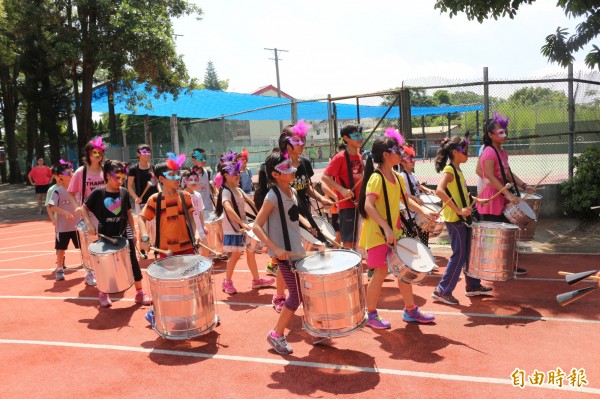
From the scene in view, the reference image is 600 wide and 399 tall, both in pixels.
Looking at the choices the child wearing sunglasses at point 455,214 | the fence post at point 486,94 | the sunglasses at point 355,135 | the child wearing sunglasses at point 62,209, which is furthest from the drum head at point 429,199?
the child wearing sunglasses at point 62,209

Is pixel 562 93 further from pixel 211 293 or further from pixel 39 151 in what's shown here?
pixel 39 151

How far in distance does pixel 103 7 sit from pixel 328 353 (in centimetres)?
1805

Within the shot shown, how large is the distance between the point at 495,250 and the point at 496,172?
1222 mm

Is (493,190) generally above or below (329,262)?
above

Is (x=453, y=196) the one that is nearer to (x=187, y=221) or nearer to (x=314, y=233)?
(x=314, y=233)

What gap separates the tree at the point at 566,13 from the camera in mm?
9609

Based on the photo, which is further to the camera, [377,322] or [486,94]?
[486,94]

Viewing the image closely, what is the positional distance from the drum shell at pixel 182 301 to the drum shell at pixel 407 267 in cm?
179

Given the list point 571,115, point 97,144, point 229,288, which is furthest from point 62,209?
point 571,115

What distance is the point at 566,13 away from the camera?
975 cm

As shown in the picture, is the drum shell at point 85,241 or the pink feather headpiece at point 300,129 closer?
the pink feather headpiece at point 300,129

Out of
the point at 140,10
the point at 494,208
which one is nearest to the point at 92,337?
the point at 494,208

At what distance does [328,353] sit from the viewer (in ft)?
15.8

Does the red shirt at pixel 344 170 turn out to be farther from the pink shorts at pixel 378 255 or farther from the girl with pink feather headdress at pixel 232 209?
the pink shorts at pixel 378 255
